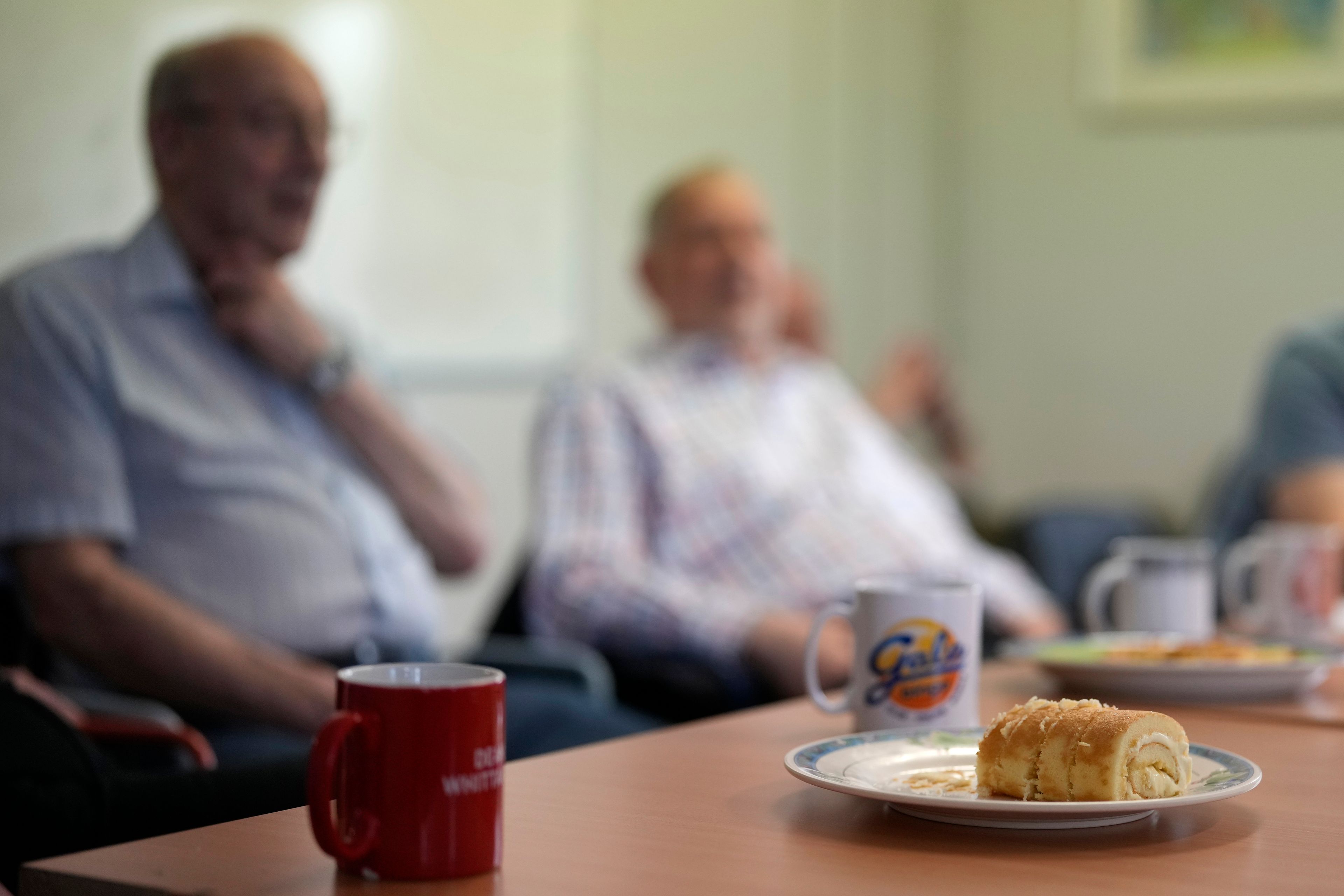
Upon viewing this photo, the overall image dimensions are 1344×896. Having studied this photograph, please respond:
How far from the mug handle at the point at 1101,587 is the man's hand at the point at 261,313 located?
84 cm

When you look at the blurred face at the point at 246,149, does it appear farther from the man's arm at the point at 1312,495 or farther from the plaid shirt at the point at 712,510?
the man's arm at the point at 1312,495

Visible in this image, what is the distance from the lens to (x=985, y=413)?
4.43 metres

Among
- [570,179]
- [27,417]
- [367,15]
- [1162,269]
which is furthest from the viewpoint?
[1162,269]

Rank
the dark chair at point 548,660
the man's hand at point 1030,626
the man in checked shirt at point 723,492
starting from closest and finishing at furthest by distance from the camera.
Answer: the dark chair at point 548,660 < the man in checked shirt at point 723,492 < the man's hand at point 1030,626

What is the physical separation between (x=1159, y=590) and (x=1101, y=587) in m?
0.06

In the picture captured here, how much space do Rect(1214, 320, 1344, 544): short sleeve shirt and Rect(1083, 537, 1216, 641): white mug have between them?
847 mm

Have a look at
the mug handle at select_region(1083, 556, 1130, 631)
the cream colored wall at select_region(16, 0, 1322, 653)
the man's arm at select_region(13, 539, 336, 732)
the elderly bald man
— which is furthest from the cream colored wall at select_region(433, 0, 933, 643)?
the mug handle at select_region(1083, 556, 1130, 631)

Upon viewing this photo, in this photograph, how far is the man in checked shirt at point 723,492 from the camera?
218 centimetres

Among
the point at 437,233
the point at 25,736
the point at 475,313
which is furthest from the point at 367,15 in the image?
the point at 25,736

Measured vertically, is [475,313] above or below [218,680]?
above

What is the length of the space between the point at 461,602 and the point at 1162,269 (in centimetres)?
243

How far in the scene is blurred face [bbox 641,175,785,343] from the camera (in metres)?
2.68

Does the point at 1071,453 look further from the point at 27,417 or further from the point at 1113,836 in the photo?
the point at 1113,836

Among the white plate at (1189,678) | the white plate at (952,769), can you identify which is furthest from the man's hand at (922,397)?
the white plate at (952,769)
